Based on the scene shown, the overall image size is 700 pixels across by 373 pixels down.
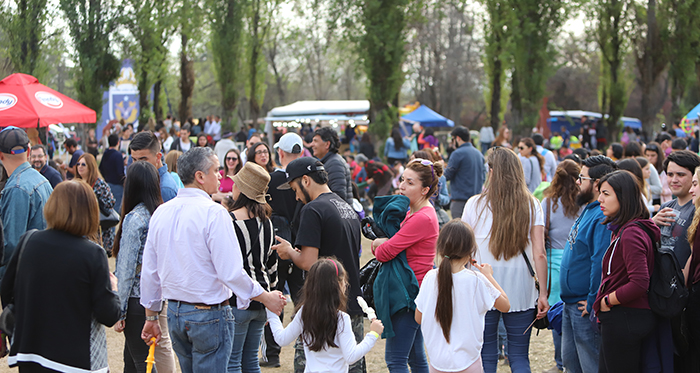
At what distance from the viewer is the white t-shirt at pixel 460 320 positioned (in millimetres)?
3430

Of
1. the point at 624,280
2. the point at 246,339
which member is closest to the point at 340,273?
the point at 246,339

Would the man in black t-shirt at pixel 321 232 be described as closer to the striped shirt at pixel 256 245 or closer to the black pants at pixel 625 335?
the striped shirt at pixel 256 245

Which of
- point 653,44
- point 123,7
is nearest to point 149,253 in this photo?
point 123,7

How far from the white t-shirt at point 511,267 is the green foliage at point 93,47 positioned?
47.6 feet

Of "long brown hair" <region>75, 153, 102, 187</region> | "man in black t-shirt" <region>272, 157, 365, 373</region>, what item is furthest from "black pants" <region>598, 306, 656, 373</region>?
"long brown hair" <region>75, 153, 102, 187</region>

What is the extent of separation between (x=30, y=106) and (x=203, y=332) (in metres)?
6.53

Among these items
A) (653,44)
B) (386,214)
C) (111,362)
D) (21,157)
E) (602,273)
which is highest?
(653,44)

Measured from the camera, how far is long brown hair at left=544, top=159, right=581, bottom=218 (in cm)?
471

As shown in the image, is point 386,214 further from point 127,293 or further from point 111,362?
point 111,362

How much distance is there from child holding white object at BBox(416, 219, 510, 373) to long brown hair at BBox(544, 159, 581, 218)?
158 cm

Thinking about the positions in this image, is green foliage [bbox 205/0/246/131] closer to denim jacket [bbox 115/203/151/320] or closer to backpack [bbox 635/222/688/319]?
denim jacket [bbox 115/203/151/320]

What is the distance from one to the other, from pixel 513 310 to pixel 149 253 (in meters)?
2.40

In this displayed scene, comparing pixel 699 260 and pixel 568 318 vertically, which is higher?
pixel 699 260

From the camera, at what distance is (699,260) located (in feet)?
11.9
